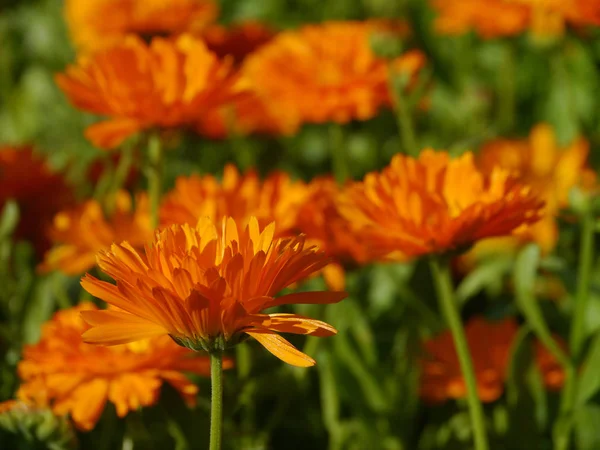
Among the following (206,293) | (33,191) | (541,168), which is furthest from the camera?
(541,168)

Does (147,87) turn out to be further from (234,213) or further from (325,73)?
(325,73)

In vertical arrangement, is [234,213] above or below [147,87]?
below

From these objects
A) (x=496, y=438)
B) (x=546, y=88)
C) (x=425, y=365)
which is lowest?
(x=496, y=438)

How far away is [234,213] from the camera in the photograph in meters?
1.16

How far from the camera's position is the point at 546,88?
101 inches

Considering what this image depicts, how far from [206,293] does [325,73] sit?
92cm

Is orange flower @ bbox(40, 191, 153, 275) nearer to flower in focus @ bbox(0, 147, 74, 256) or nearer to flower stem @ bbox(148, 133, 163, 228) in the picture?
flower stem @ bbox(148, 133, 163, 228)

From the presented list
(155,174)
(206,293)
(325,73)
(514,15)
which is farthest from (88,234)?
(514,15)

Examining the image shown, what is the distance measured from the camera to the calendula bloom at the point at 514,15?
1591 mm

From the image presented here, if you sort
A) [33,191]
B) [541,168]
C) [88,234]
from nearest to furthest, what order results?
1. [88,234]
2. [33,191]
3. [541,168]

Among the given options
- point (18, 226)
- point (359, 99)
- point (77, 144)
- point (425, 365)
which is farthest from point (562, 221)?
point (77, 144)

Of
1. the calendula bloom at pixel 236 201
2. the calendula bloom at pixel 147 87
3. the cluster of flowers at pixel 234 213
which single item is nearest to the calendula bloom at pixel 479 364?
the cluster of flowers at pixel 234 213

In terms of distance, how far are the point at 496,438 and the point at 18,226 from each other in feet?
2.59

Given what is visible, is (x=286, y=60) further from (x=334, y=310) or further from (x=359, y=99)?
(x=334, y=310)
